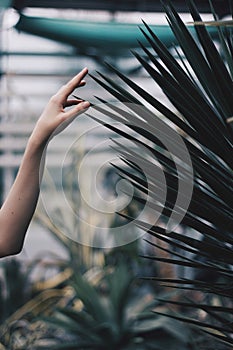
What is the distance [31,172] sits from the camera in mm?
1236

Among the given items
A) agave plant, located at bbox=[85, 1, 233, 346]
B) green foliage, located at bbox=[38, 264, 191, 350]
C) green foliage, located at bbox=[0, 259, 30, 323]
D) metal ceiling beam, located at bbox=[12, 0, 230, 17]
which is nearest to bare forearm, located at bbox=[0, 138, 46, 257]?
agave plant, located at bbox=[85, 1, 233, 346]

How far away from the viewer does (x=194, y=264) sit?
44.1 inches

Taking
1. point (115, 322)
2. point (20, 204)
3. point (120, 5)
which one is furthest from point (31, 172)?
point (120, 5)

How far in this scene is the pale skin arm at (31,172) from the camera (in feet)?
3.84

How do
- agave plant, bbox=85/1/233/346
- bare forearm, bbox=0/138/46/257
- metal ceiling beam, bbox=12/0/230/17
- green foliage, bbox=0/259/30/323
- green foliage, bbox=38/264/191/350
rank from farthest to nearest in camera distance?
metal ceiling beam, bbox=12/0/230/17 < green foliage, bbox=0/259/30/323 < green foliage, bbox=38/264/191/350 < bare forearm, bbox=0/138/46/257 < agave plant, bbox=85/1/233/346

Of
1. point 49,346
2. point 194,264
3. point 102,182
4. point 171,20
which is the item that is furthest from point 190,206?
point 102,182

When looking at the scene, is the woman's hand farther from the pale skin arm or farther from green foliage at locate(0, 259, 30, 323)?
green foliage at locate(0, 259, 30, 323)

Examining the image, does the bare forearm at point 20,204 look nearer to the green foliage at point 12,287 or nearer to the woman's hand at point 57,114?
the woman's hand at point 57,114

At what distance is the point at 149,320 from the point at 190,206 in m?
2.43

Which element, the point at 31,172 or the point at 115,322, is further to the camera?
the point at 115,322

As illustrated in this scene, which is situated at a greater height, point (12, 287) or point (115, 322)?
point (12, 287)

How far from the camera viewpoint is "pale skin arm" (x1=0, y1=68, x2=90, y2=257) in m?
1.17

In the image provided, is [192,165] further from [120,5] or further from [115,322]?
[120,5]

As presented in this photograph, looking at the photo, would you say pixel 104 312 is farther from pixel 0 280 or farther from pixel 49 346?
pixel 0 280
